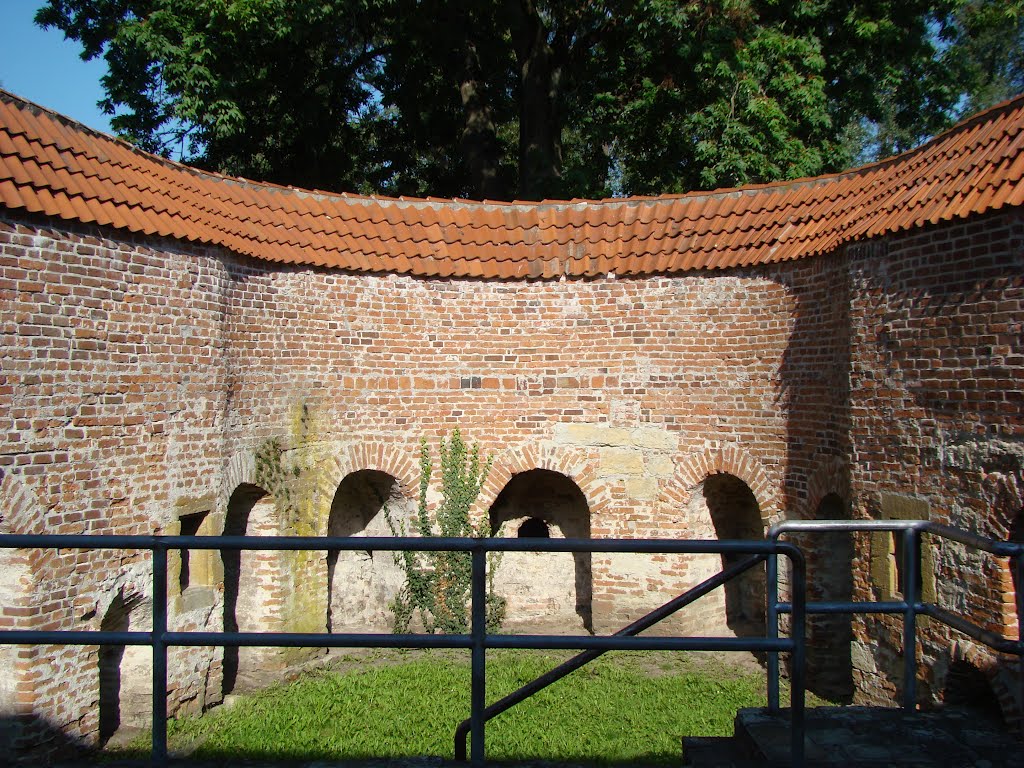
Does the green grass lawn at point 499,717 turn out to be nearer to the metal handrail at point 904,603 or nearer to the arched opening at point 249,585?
the arched opening at point 249,585

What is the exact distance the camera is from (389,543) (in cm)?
325

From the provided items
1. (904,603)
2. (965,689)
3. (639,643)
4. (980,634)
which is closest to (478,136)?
(965,689)

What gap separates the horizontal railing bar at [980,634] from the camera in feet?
12.1

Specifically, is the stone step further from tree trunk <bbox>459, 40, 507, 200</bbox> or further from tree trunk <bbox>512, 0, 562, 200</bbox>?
tree trunk <bbox>459, 40, 507, 200</bbox>

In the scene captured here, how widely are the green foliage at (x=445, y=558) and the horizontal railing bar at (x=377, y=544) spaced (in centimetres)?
759

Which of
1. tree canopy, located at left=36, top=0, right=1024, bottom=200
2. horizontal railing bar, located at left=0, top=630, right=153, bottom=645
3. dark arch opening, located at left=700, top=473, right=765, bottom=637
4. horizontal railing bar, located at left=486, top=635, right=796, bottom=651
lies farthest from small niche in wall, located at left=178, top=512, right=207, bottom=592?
tree canopy, located at left=36, top=0, right=1024, bottom=200

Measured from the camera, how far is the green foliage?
1091 centimetres

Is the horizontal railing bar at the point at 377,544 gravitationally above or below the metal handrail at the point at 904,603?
above

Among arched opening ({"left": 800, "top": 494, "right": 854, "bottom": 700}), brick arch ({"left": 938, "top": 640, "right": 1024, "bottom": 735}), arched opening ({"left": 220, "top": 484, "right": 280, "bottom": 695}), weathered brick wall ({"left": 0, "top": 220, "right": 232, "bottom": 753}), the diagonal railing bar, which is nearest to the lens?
the diagonal railing bar

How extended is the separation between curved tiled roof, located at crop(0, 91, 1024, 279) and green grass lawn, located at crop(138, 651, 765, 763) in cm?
476

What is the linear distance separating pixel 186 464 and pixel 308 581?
2.64 meters

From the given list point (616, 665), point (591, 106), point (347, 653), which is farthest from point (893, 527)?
point (591, 106)

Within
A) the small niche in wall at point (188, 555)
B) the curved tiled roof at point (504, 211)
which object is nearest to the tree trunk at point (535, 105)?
the curved tiled roof at point (504, 211)

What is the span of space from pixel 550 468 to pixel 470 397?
1.38 metres
